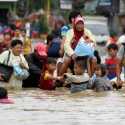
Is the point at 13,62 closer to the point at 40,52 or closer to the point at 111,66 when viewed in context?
the point at 40,52

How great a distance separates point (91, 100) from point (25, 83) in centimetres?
288

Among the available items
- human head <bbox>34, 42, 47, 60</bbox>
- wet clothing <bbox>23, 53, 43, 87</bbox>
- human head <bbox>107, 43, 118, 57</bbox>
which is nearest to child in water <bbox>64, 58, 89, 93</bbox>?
wet clothing <bbox>23, 53, 43, 87</bbox>

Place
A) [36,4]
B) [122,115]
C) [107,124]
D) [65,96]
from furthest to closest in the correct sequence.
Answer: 1. [36,4]
2. [65,96]
3. [122,115]
4. [107,124]

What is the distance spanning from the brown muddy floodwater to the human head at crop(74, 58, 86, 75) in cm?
39

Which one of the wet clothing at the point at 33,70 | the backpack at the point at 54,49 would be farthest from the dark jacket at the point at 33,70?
the backpack at the point at 54,49

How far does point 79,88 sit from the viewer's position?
14156 mm

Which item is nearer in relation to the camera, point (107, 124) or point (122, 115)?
point (107, 124)

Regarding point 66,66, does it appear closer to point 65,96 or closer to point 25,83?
point 25,83

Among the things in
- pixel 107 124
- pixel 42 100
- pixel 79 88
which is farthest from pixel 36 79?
pixel 107 124

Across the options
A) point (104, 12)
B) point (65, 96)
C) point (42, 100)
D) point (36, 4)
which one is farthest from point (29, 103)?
point (36, 4)

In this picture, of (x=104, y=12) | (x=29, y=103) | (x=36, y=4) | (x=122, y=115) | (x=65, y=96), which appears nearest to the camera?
(x=122, y=115)

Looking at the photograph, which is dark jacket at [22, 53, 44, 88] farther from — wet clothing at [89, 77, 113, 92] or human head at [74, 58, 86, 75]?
wet clothing at [89, 77, 113, 92]

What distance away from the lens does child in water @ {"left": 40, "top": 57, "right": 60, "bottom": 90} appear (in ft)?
48.6

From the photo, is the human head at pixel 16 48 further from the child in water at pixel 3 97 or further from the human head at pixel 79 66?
the child in water at pixel 3 97
